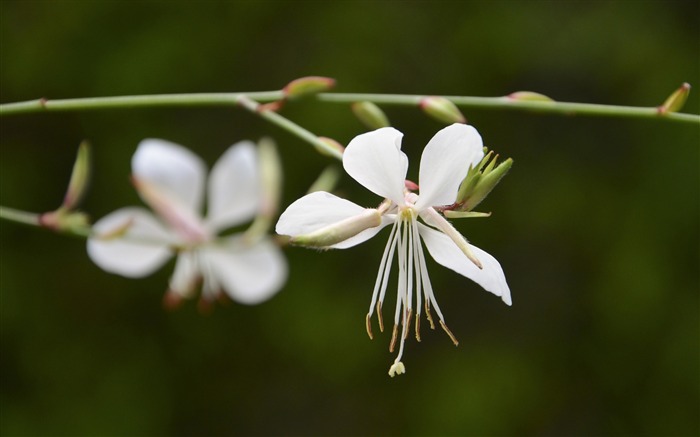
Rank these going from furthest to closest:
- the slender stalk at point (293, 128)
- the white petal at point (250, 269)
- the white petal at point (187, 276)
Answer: the white petal at point (250, 269) < the white petal at point (187, 276) < the slender stalk at point (293, 128)

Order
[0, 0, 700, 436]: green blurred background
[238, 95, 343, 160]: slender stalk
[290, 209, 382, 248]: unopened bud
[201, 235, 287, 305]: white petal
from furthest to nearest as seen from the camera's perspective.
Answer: [0, 0, 700, 436]: green blurred background → [201, 235, 287, 305]: white petal → [238, 95, 343, 160]: slender stalk → [290, 209, 382, 248]: unopened bud

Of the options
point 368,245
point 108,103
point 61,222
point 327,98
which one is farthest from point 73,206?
point 368,245

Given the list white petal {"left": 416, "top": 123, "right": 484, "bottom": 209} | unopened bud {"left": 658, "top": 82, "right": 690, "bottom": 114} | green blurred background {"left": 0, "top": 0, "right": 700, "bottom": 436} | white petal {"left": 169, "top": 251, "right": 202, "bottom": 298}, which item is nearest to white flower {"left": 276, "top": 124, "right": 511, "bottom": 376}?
white petal {"left": 416, "top": 123, "right": 484, "bottom": 209}

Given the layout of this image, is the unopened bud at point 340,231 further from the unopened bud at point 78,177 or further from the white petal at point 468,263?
the unopened bud at point 78,177

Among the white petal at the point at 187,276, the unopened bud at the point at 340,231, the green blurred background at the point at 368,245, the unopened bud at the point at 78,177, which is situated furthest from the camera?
the green blurred background at the point at 368,245

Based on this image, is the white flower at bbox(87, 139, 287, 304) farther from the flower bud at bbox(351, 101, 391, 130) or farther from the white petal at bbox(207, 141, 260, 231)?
the flower bud at bbox(351, 101, 391, 130)

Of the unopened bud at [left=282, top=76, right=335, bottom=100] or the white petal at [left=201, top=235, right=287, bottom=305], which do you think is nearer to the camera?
the unopened bud at [left=282, top=76, right=335, bottom=100]

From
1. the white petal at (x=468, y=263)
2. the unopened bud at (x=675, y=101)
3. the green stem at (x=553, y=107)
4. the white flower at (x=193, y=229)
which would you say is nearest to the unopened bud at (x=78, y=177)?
the white flower at (x=193, y=229)
